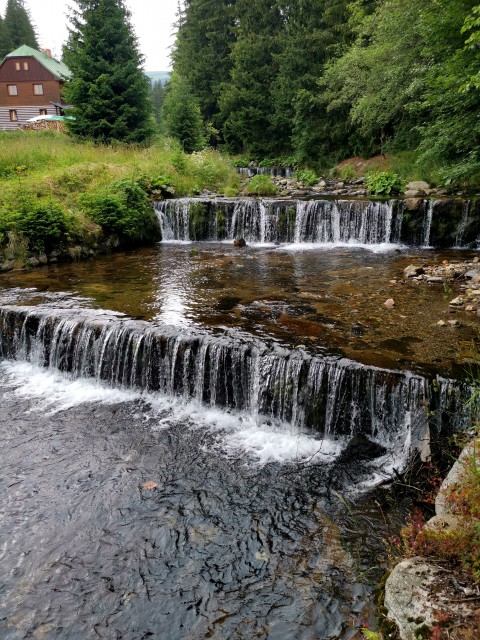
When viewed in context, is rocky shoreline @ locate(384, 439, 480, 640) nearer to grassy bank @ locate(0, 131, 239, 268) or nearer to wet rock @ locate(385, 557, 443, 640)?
wet rock @ locate(385, 557, 443, 640)

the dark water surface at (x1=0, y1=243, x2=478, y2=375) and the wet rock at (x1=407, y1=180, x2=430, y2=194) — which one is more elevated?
the wet rock at (x1=407, y1=180, x2=430, y2=194)

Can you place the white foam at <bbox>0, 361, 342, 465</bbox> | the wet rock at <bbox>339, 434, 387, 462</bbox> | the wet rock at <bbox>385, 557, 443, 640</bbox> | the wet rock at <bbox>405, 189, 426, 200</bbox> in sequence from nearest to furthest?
the wet rock at <bbox>385, 557, 443, 640</bbox> → the wet rock at <bbox>339, 434, 387, 462</bbox> → the white foam at <bbox>0, 361, 342, 465</bbox> → the wet rock at <bbox>405, 189, 426, 200</bbox>

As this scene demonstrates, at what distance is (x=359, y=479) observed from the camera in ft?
15.8

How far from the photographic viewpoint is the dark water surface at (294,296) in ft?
20.4

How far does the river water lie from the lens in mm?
3502

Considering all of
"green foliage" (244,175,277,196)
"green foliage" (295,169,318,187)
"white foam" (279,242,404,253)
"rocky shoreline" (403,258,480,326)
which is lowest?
"rocky shoreline" (403,258,480,326)

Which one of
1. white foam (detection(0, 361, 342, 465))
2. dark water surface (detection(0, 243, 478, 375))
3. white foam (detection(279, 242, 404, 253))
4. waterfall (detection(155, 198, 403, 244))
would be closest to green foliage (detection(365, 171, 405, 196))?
waterfall (detection(155, 198, 403, 244))

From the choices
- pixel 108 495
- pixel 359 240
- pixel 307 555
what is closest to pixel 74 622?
pixel 108 495

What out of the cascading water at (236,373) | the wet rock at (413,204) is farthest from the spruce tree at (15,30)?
the cascading water at (236,373)

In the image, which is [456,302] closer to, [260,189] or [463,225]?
[463,225]

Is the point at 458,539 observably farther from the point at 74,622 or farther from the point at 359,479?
the point at 74,622

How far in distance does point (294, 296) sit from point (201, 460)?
14.0ft

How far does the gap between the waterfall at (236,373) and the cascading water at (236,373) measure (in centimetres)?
1

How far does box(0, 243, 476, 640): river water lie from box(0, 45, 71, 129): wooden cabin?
37360 millimetres
